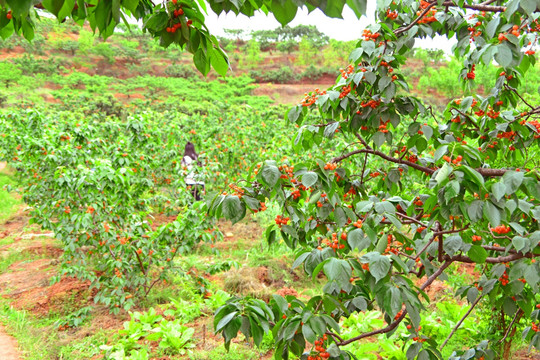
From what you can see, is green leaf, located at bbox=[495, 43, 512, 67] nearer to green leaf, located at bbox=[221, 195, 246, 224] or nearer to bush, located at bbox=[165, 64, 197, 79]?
green leaf, located at bbox=[221, 195, 246, 224]

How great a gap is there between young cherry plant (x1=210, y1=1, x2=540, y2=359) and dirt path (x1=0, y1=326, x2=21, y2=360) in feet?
10.9

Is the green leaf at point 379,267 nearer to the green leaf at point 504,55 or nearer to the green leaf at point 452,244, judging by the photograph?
the green leaf at point 452,244

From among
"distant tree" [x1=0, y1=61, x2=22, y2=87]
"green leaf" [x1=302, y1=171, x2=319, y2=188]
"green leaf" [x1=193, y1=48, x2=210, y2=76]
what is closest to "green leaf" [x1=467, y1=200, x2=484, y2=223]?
"green leaf" [x1=302, y1=171, x2=319, y2=188]

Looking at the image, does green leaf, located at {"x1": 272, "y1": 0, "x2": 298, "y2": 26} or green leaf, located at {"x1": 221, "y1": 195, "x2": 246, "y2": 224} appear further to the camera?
green leaf, located at {"x1": 221, "y1": 195, "x2": 246, "y2": 224}

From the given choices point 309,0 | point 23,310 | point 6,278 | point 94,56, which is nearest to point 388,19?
point 309,0

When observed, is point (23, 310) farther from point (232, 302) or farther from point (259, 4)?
point (259, 4)

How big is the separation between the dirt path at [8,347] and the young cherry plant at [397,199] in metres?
3.33

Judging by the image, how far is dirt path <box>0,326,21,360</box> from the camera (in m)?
3.94

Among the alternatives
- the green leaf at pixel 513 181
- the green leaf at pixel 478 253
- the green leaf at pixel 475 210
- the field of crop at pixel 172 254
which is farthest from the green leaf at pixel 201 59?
the green leaf at pixel 478 253

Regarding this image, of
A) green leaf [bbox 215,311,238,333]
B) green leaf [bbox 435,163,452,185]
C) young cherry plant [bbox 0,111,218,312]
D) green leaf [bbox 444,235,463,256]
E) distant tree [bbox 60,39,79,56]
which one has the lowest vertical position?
young cherry plant [bbox 0,111,218,312]

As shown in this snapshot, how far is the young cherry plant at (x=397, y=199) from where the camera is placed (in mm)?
1472

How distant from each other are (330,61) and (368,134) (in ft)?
105

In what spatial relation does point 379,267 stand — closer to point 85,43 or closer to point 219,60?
point 219,60

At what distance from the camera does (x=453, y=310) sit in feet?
14.4
